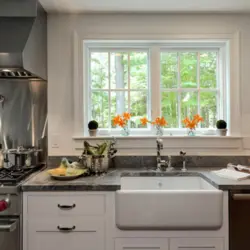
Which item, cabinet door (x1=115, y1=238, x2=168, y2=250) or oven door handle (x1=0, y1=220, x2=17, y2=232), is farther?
cabinet door (x1=115, y1=238, x2=168, y2=250)

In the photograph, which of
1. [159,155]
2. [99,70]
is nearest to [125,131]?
[159,155]

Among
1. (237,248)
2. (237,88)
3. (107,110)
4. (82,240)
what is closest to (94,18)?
(107,110)

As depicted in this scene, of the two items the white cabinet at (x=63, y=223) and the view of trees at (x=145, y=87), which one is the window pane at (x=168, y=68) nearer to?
the view of trees at (x=145, y=87)

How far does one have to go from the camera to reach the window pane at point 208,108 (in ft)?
8.25

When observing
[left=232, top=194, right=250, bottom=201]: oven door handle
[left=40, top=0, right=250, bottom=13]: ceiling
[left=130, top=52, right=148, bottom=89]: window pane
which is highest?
[left=40, top=0, right=250, bottom=13]: ceiling

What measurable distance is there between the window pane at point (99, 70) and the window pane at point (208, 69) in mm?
884

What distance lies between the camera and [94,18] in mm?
2359

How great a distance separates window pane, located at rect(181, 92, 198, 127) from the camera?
251cm

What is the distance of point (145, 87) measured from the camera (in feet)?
8.22

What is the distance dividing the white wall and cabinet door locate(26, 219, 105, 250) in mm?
733

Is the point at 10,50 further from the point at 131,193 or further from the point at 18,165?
the point at 131,193

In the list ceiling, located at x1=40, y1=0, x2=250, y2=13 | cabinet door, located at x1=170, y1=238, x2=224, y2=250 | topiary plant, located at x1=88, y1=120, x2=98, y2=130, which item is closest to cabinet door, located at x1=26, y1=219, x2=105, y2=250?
cabinet door, located at x1=170, y1=238, x2=224, y2=250

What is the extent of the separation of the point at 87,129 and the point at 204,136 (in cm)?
103

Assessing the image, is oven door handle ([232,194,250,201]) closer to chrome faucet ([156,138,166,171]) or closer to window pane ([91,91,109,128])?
chrome faucet ([156,138,166,171])
